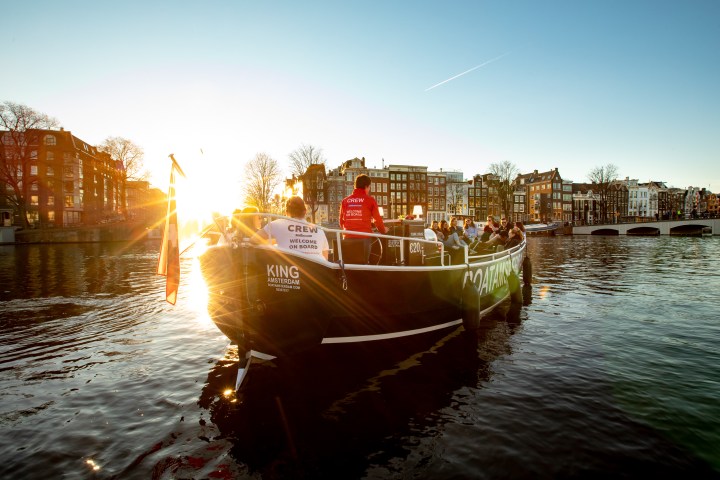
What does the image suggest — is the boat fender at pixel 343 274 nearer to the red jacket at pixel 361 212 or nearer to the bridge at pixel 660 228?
the red jacket at pixel 361 212

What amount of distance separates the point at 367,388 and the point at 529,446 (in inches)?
95.6

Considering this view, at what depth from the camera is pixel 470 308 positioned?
8.62 m

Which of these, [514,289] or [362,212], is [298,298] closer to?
[362,212]

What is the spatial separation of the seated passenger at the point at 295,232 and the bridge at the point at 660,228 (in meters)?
86.7

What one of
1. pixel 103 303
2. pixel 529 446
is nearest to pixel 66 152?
pixel 103 303

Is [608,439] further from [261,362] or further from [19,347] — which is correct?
[19,347]

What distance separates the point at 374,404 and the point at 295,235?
2.73 meters

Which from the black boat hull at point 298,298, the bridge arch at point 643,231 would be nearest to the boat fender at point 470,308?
the black boat hull at point 298,298

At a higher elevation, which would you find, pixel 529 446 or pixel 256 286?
pixel 256 286

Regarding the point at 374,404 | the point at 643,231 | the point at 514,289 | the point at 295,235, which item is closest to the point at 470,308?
the point at 374,404

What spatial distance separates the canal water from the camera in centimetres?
411

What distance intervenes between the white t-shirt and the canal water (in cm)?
224

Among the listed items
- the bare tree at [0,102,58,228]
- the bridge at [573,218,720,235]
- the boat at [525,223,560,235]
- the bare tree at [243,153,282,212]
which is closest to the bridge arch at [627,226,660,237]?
the bridge at [573,218,720,235]

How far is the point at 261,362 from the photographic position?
23.6 feet
